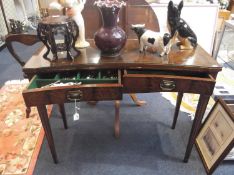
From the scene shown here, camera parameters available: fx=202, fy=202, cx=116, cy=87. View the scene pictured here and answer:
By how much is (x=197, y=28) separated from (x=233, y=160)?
174 cm

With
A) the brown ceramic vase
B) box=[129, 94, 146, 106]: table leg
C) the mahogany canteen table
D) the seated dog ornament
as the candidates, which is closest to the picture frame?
the mahogany canteen table

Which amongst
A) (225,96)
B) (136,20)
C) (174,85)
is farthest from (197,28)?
(174,85)

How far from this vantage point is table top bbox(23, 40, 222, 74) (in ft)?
3.31

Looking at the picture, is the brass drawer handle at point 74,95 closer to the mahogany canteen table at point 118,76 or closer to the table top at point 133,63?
the mahogany canteen table at point 118,76

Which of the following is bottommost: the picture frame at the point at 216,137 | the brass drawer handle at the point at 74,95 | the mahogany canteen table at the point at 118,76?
the picture frame at the point at 216,137

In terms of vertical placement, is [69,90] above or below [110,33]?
below

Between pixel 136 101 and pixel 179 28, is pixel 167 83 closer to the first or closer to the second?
pixel 179 28

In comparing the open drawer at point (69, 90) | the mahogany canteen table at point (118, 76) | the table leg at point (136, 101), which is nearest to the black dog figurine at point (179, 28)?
the mahogany canteen table at point (118, 76)

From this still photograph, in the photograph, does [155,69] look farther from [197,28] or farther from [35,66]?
[197,28]

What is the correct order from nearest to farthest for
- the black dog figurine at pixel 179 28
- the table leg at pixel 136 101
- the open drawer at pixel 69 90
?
the open drawer at pixel 69 90
the black dog figurine at pixel 179 28
the table leg at pixel 136 101

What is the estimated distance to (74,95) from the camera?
0.96 m

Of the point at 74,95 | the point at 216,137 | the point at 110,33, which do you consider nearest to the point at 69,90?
the point at 74,95

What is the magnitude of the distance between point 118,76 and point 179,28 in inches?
17.1

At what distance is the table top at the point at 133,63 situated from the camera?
3.31 feet
